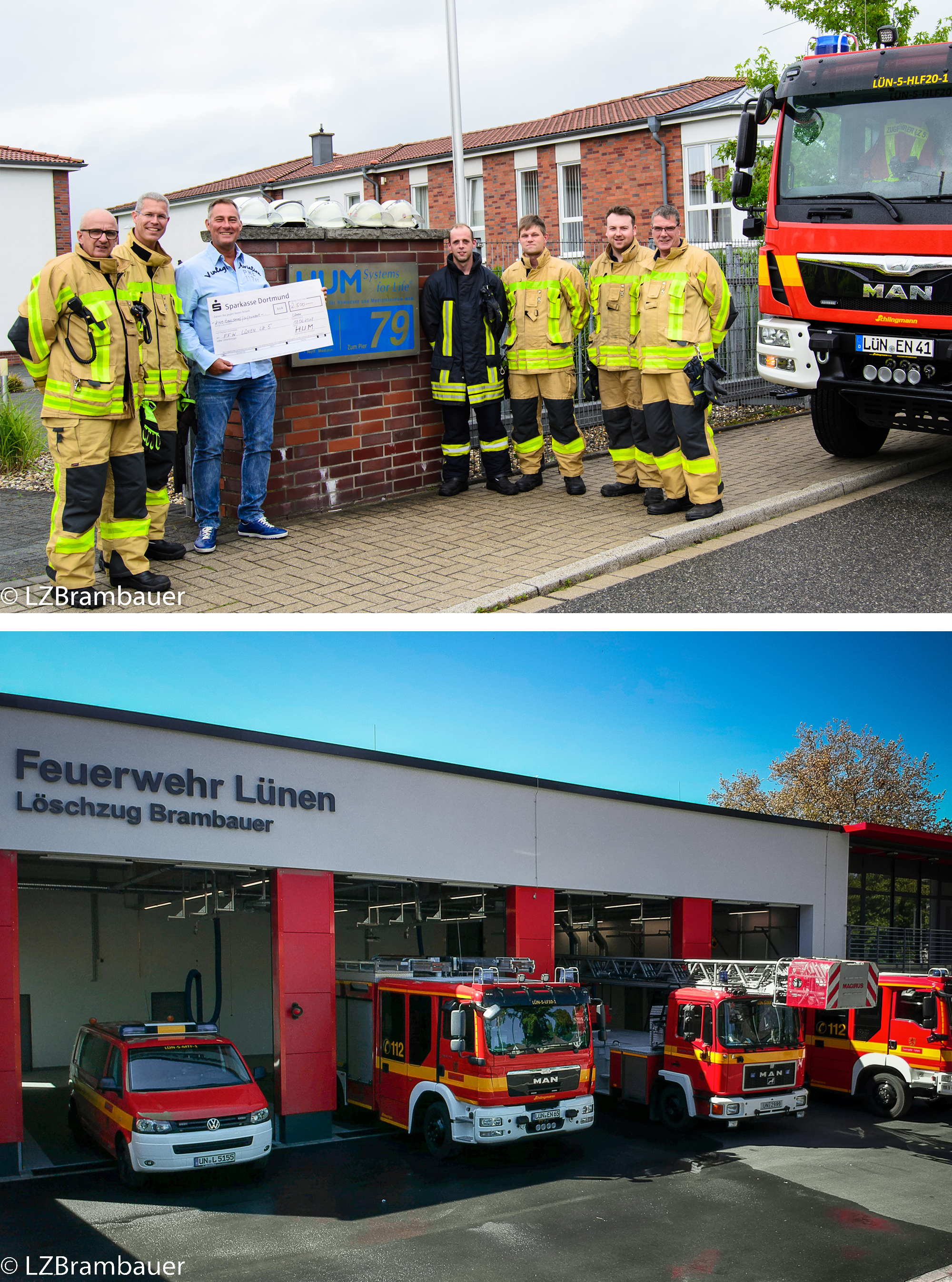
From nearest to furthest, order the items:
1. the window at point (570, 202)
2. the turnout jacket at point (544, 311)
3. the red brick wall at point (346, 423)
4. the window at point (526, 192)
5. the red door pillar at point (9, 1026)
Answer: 1. the red door pillar at point (9, 1026)
2. the red brick wall at point (346, 423)
3. the turnout jacket at point (544, 311)
4. the window at point (570, 202)
5. the window at point (526, 192)

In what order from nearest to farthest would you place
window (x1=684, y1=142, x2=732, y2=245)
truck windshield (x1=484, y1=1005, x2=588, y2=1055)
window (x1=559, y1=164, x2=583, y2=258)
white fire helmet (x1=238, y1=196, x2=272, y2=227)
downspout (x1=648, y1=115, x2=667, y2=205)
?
white fire helmet (x1=238, y1=196, x2=272, y2=227) < truck windshield (x1=484, y1=1005, x2=588, y2=1055) < window (x1=684, y1=142, x2=732, y2=245) < downspout (x1=648, y1=115, x2=667, y2=205) < window (x1=559, y1=164, x2=583, y2=258)

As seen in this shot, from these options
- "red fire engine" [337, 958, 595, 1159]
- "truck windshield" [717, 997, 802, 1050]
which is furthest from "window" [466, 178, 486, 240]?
"red fire engine" [337, 958, 595, 1159]

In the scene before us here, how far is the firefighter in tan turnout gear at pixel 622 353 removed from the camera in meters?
10.8

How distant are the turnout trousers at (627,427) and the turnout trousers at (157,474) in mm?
4267

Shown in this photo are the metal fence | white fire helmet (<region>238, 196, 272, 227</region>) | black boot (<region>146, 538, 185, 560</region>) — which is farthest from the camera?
the metal fence

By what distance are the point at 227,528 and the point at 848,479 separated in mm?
6202

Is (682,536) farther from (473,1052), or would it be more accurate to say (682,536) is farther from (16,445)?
(16,445)

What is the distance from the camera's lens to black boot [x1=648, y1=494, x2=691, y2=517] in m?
10.6

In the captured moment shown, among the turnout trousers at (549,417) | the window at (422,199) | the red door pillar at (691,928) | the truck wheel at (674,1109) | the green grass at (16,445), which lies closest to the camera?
the turnout trousers at (549,417)

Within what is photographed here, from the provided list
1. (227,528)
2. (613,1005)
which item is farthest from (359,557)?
(613,1005)

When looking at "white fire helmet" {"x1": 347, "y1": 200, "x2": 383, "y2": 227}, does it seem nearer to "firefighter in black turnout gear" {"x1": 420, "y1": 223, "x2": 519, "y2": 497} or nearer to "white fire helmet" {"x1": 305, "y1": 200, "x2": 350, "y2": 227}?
"white fire helmet" {"x1": 305, "y1": 200, "x2": 350, "y2": 227}

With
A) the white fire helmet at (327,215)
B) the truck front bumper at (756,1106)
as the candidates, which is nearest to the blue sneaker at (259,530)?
the white fire helmet at (327,215)

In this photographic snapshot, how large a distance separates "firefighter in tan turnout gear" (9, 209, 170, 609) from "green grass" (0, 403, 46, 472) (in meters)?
5.98

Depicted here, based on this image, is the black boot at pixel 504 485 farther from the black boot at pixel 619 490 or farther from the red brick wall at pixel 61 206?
the red brick wall at pixel 61 206
